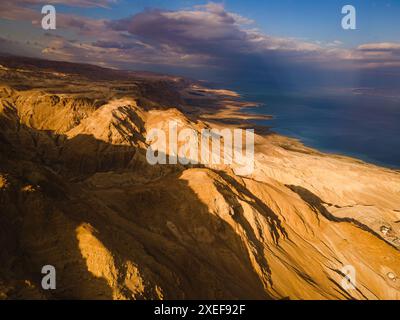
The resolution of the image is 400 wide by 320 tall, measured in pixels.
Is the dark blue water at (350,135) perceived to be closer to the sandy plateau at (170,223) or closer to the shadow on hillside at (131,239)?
the sandy plateau at (170,223)

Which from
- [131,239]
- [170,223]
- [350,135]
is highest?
[350,135]

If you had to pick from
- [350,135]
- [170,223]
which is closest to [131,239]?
[170,223]

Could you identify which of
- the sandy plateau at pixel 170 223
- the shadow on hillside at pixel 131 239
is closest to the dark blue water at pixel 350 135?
the sandy plateau at pixel 170 223

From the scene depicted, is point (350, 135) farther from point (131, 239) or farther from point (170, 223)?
point (131, 239)

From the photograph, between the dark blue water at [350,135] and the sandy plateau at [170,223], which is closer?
the sandy plateau at [170,223]

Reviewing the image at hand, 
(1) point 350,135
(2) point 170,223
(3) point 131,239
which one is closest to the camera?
(3) point 131,239

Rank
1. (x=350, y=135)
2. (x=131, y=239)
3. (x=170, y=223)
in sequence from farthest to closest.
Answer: (x=350, y=135), (x=170, y=223), (x=131, y=239)

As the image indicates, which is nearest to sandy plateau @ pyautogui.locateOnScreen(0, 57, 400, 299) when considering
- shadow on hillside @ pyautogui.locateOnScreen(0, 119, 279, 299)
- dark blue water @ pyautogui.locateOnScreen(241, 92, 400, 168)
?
shadow on hillside @ pyautogui.locateOnScreen(0, 119, 279, 299)
